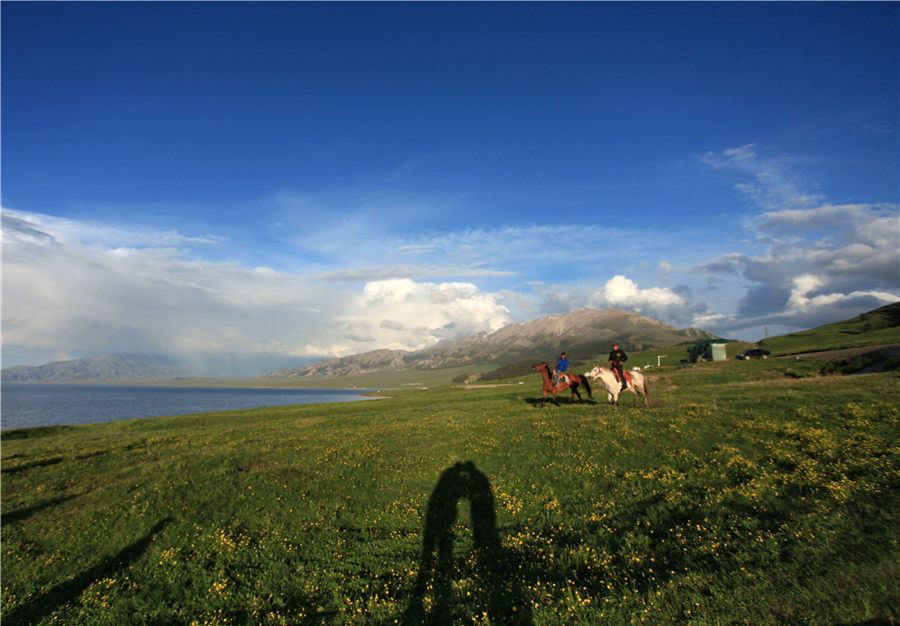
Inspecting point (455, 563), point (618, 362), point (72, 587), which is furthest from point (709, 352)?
point (72, 587)

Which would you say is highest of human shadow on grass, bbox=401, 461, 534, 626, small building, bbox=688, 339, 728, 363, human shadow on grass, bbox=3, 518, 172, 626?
small building, bbox=688, 339, 728, 363

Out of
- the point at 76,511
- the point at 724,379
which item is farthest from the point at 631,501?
the point at 724,379

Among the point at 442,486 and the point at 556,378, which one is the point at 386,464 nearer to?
the point at 442,486

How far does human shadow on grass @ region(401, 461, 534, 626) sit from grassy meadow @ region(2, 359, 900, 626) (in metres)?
0.07

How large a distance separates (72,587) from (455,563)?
12.5m

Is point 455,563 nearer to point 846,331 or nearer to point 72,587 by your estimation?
point 72,587

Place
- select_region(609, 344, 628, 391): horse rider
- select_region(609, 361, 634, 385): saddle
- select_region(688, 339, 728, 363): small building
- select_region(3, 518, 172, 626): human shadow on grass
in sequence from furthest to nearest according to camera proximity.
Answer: select_region(688, 339, 728, 363): small building, select_region(609, 361, 634, 385): saddle, select_region(609, 344, 628, 391): horse rider, select_region(3, 518, 172, 626): human shadow on grass

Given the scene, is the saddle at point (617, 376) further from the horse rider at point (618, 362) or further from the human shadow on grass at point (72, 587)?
the human shadow on grass at point (72, 587)

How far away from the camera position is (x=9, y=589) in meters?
12.8

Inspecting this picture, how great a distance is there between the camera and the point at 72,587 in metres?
12.8

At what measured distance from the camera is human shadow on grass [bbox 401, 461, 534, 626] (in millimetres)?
9227

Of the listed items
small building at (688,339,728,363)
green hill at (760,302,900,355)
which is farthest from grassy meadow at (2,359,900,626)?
green hill at (760,302,900,355)

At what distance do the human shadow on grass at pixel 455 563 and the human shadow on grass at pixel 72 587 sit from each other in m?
10.8

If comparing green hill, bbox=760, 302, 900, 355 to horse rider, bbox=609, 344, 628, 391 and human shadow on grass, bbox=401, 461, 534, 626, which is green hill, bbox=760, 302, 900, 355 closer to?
horse rider, bbox=609, 344, 628, 391
